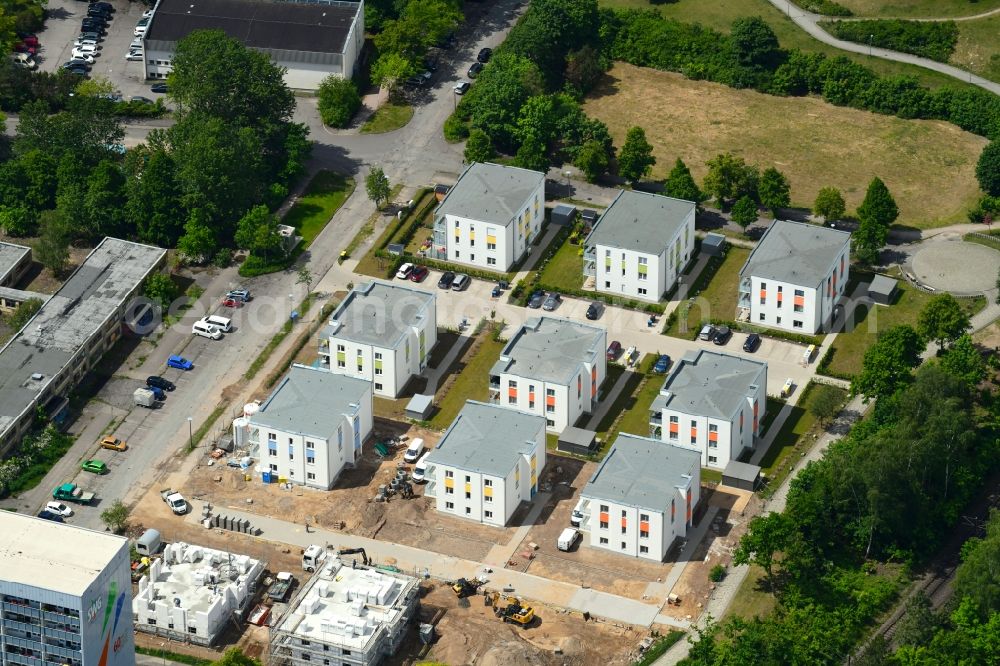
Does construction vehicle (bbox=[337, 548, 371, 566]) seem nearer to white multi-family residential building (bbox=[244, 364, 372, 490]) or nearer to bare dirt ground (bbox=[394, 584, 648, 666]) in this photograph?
bare dirt ground (bbox=[394, 584, 648, 666])

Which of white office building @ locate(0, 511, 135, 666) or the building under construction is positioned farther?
the building under construction

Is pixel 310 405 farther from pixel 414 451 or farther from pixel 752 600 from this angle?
pixel 752 600

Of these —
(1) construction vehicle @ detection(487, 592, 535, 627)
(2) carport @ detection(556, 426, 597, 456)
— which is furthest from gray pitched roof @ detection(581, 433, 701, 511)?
(1) construction vehicle @ detection(487, 592, 535, 627)

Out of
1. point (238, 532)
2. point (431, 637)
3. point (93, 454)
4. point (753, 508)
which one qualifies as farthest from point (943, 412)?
point (93, 454)

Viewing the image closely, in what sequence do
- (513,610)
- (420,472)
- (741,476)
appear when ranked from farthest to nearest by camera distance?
(420,472) < (741,476) < (513,610)

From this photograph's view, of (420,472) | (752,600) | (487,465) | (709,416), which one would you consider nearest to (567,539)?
(487,465)
